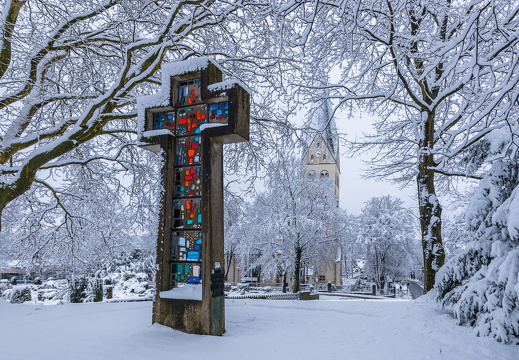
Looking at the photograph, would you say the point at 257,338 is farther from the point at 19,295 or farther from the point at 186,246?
the point at 19,295

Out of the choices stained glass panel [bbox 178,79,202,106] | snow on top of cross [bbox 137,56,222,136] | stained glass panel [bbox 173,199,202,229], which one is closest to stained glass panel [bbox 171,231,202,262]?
stained glass panel [bbox 173,199,202,229]

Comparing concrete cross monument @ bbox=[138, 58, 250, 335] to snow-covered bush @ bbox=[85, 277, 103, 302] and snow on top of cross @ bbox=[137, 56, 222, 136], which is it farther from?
snow-covered bush @ bbox=[85, 277, 103, 302]

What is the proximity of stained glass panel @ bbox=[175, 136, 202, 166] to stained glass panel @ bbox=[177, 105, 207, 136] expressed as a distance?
0.11 metres

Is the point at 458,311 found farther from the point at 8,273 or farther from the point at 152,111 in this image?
the point at 8,273

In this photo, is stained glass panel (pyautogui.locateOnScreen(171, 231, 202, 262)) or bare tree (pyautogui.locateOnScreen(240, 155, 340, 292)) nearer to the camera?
stained glass panel (pyautogui.locateOnScreen(171, 231, 202, 262))

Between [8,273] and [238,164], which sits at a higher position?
[238,164]

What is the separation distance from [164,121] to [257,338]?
377 centimetres

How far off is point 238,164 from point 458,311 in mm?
6957

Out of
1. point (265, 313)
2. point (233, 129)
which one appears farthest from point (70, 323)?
point (233, 129)

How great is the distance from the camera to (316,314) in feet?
23.4

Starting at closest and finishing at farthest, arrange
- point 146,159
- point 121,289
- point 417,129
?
1. point 417,129
2. point 146,159
3. point 121,289

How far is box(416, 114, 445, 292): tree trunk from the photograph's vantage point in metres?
9.42

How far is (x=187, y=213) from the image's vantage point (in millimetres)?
5801

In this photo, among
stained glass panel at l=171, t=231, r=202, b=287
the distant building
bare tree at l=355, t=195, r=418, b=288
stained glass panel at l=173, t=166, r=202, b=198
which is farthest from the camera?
bare tree at l=355, t=195, r=418, b=288
